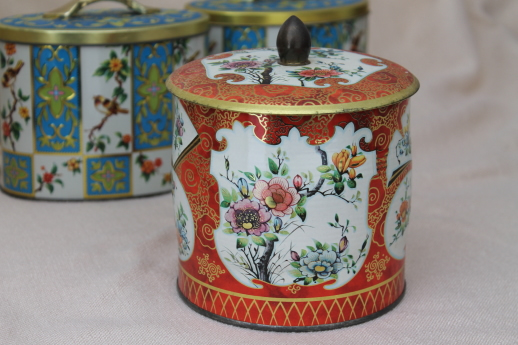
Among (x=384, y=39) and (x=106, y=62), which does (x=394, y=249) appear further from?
(x=384, y=39)

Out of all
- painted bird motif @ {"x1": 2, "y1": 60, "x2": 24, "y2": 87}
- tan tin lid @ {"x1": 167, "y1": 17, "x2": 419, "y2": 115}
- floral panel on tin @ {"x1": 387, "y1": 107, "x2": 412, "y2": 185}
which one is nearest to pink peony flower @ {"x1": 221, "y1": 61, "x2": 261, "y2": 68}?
tan tin lid @ {"x1": 167, "y1": 17, "x2": 419, "y2": 115}

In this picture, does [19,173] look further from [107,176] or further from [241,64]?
[241,64]

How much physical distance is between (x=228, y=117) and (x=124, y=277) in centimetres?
38

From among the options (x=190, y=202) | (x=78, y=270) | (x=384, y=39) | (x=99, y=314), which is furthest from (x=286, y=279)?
(x=384, y=39)

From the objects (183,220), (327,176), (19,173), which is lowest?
(19,173)

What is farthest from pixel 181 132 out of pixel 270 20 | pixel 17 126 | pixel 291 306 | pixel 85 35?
pixel 270 20

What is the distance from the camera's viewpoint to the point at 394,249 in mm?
1235

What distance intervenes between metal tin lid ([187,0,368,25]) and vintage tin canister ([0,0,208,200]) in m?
0.11

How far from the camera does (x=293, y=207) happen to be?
1124 mm

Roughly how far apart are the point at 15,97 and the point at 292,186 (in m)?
0.79

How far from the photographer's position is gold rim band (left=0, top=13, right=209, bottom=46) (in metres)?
1.63

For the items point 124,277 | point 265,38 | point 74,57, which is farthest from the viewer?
point 265,38

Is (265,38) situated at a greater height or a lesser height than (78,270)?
greater

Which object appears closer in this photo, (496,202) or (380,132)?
(380,132)
